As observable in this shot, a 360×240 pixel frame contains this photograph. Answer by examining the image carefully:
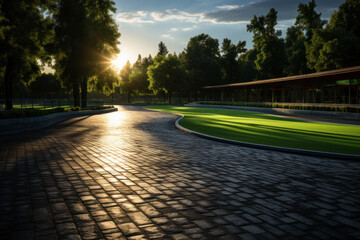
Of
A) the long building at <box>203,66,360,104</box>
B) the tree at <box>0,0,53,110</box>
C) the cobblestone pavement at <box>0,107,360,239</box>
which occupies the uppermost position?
the tree at <box>0,0,53,110</box>

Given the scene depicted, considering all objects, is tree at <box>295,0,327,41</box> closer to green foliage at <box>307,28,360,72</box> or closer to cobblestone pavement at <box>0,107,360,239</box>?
green foliage at <box>307,28,360,72</box>

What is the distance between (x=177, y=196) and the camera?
4.52 m

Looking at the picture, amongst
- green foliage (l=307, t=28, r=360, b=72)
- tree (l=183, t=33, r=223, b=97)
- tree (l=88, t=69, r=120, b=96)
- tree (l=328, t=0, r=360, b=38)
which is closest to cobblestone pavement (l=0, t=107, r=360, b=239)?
tree (l=88, t=69, r=120, b=96)

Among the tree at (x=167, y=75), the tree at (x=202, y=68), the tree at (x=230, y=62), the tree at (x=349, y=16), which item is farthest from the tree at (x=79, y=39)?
the tree at (x=230, y=62)

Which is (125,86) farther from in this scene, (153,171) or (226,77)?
(153,171)

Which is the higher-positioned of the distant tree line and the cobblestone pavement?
the distant tree line

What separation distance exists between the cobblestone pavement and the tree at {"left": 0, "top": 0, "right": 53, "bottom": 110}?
695 inches

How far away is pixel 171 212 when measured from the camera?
386 cm

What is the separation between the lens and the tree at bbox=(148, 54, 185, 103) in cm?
7031

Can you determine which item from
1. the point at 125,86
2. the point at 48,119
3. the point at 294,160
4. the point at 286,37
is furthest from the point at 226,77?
the point at 294,160

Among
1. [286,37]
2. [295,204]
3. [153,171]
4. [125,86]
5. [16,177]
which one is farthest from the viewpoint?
[125,86]

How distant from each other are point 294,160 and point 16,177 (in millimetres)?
7162

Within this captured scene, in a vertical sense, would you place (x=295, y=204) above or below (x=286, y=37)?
below

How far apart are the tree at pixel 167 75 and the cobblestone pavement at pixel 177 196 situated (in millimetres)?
63390
